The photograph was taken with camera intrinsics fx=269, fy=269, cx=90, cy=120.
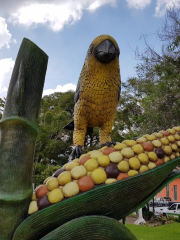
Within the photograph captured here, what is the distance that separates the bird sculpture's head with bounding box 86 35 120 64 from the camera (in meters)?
2.39

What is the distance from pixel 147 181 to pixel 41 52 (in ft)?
3.15

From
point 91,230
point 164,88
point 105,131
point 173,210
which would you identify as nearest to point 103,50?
point 105,131

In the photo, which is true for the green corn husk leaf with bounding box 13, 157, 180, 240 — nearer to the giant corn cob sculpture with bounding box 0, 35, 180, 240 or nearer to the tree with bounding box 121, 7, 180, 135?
the giant corn cob sculpture with bounding box 0, 35, 180, 240

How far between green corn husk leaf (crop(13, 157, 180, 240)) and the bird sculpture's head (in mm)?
1172

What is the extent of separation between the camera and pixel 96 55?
2.46 meters

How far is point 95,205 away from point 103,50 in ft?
4.70

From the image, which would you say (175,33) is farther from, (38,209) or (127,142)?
(38,209)

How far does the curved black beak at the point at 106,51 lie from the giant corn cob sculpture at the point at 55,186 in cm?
99

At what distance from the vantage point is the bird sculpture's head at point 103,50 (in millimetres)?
2389

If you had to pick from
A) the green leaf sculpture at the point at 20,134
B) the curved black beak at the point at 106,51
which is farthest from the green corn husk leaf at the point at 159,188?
the curved black beak at the point at 106,51

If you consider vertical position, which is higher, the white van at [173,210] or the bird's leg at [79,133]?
the bird's leg at [79,133]

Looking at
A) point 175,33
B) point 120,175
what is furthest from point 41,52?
point 175,33

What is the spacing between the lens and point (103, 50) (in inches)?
94.0

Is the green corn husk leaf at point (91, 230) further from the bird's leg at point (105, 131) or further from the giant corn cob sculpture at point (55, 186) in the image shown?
the bird's leg at point (105, 131)
